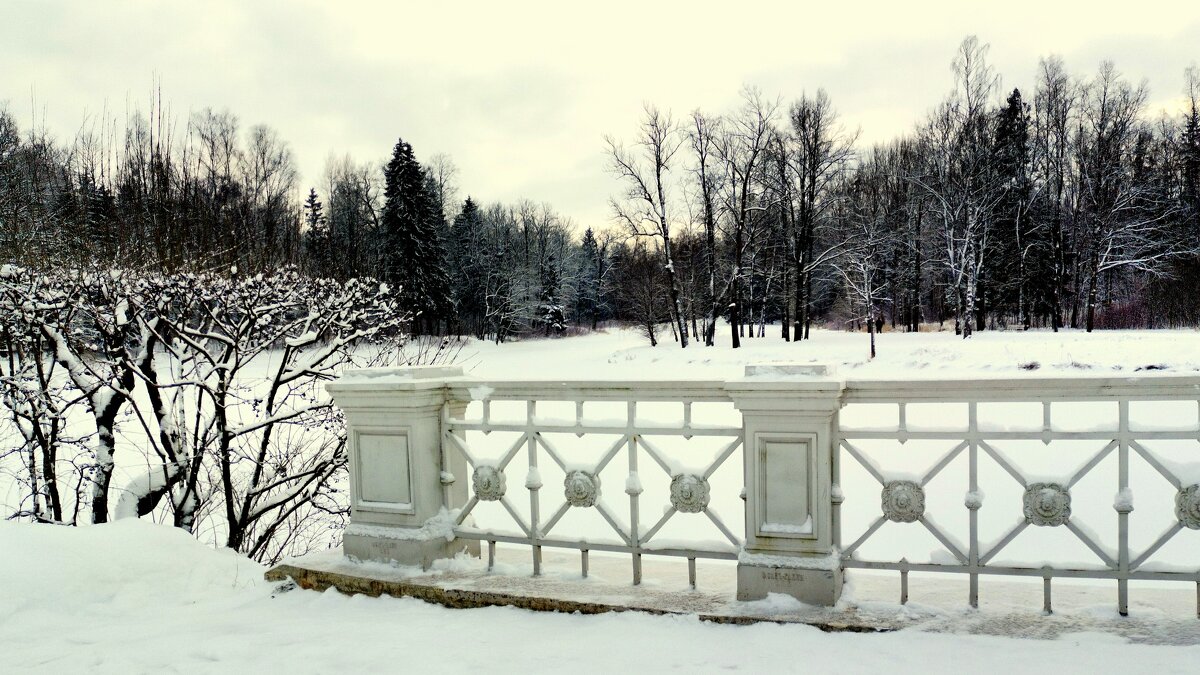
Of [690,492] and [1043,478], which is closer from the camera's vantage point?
[1043,478]

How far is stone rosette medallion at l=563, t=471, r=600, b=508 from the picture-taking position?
10.8 ft

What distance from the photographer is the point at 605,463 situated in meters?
3.27

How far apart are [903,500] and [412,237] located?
34.5 m

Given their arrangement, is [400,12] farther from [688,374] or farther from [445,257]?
[445,257]

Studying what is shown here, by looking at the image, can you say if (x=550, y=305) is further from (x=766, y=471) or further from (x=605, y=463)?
(x=766, y=471)

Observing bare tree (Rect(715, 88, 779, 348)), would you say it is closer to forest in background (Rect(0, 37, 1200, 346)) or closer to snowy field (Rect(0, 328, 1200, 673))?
forest in background (Rect(0, 37, 1200, 346))

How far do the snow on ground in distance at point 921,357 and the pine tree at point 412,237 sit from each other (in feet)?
14.0

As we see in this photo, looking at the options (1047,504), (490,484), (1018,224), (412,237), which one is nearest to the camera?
(1047,504)

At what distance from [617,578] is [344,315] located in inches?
223

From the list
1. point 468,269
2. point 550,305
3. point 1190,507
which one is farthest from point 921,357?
point 550,305

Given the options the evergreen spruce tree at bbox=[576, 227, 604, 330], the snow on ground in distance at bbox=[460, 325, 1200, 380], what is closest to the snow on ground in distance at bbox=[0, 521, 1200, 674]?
the snow on ground in distance at bbox=[460, 325, 1200, 380]

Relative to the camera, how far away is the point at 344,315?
26.1 ft

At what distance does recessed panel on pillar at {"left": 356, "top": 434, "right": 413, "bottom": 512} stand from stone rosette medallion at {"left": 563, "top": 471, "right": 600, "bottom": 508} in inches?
33.3

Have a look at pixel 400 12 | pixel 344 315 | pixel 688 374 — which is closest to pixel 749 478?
pixel 400 12
